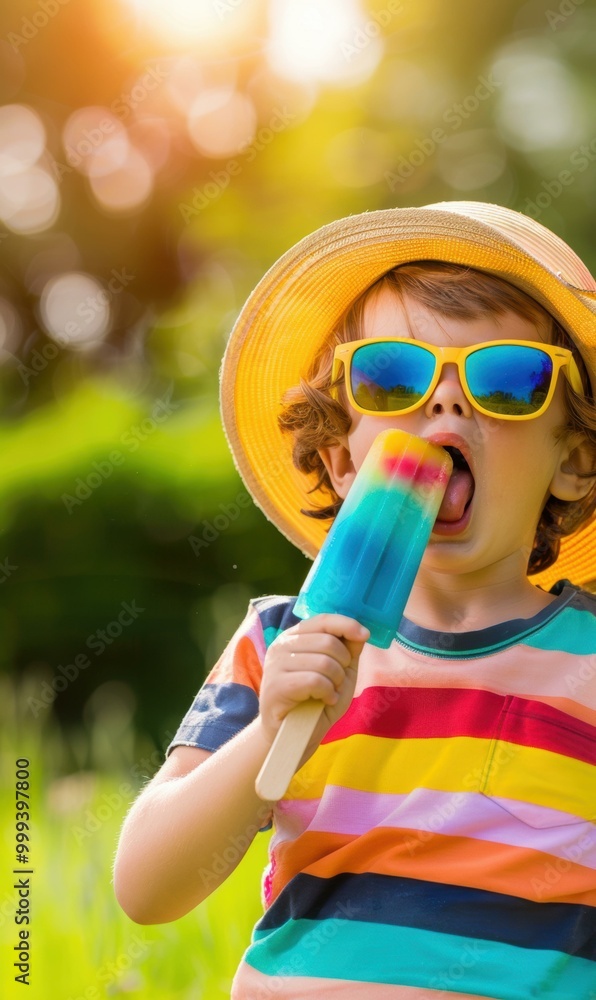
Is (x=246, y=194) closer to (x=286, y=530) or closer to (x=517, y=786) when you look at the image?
(x=286, y=530)

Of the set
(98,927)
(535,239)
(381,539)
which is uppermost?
(535,239)

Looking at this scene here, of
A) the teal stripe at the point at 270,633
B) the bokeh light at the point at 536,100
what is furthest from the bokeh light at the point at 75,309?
the teal stripe at the point at 270,633

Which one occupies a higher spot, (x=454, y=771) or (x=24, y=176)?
(x=24, y=176)

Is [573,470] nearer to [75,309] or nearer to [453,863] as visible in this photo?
[453,863]

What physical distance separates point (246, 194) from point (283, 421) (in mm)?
2530

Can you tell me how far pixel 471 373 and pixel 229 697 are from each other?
647 millimetres

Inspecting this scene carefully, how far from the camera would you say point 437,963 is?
1600 mm

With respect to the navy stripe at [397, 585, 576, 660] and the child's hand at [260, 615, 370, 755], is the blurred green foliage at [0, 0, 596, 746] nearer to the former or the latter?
the navy stripe at [397, 585, 576, 660]

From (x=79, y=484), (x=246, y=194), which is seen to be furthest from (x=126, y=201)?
(x=79, y=484)

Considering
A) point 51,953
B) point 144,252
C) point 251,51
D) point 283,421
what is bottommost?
point 51,953

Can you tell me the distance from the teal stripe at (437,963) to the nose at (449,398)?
0.78m

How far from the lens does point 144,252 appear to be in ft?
14.9

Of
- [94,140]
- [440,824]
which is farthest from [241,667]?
[94,140]

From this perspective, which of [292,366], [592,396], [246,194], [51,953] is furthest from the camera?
[246,194]
